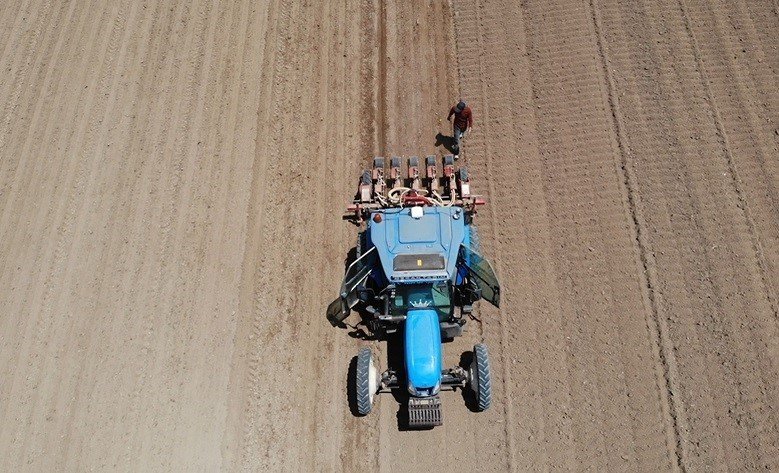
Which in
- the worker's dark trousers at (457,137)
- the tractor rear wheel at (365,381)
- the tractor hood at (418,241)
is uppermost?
the worker's dark trousers at (457,137)

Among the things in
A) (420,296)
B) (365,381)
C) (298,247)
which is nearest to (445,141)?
(298,247)

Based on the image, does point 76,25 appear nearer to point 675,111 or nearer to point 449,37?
point 449,37

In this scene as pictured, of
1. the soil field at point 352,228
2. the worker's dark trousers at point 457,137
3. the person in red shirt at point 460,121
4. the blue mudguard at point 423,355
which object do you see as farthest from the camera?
the worker's dark trousers at point 457,137

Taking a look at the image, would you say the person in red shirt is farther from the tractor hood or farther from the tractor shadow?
the tractor hood

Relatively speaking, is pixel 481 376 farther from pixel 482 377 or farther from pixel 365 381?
pixel 365 381

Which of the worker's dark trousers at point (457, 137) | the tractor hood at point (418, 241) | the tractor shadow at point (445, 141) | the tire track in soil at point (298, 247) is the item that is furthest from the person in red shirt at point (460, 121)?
the tractor hood at point (418, 241)

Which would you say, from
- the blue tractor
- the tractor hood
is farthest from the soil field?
the tractor hood

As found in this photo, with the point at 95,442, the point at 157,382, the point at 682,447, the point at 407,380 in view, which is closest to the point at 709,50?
the point at 682,447

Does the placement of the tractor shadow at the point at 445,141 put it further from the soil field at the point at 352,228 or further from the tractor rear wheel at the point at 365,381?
the tractor rear wheel at the point at 365,381
